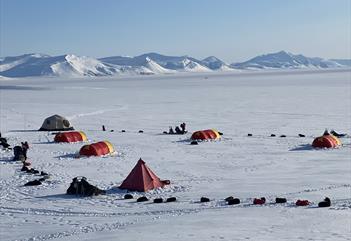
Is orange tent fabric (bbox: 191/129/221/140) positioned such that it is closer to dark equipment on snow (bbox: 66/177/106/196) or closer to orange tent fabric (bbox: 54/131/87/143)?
orange tent fabric (bbox: 54/131/87/143)

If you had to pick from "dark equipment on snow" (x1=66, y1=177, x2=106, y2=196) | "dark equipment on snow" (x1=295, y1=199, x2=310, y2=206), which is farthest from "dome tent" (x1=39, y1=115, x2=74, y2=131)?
"dark equipment on snow" (x1=295, y1=199, x2=310, y2=206)

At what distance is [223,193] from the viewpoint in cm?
1831

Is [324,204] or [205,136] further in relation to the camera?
[205,136]

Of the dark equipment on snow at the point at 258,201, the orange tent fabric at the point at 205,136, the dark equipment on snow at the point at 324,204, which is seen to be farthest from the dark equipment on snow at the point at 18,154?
the dark equipment on snow at the point at 324,204

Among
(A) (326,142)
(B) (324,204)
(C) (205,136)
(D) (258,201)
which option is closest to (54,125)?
(C) (205,136)

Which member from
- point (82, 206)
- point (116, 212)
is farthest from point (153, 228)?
point (82, 206)

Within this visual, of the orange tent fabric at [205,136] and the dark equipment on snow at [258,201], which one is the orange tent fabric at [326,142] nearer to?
the orange tent fabric at [205,136]

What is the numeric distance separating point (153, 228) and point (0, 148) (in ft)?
54.0

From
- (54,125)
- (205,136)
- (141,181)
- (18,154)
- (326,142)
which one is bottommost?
(141,181)

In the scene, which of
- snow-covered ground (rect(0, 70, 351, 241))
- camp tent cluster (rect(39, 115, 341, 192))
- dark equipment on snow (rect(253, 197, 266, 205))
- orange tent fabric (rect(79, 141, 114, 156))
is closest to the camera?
snow-covered ground (rect(0, 70, 351, 241))

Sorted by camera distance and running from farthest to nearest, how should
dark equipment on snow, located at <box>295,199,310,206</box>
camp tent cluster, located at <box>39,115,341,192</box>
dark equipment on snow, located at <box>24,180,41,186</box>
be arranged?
dark equipment on snow, located at <box>24,180,41,186</box> → camp tent cluster, located at <box>39,115,341,192</box> → dark equipment on snow, located at <box>295,199,310,206</box>

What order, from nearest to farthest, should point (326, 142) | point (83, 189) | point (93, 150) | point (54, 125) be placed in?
point (83, 189)
point (93, 150)
point (326, 142)
point (54, 125)

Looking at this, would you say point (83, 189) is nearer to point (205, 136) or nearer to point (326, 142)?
point (205, 136)

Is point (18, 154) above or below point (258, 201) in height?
above
